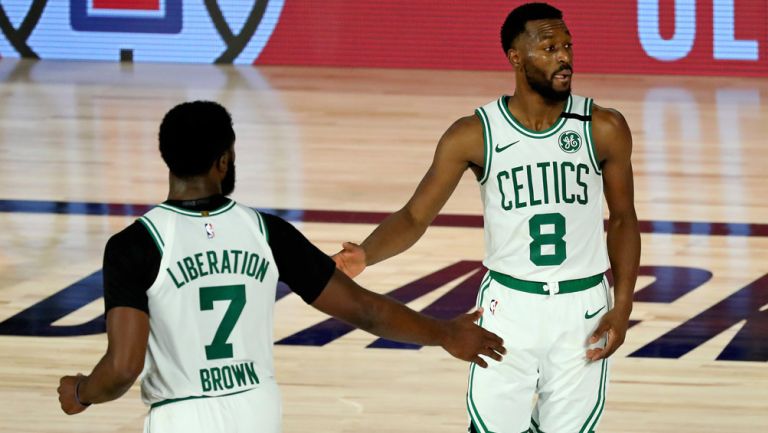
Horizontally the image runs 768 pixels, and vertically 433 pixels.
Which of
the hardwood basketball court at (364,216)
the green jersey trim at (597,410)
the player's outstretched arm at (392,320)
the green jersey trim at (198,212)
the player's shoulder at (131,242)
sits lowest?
the hardwood basketball court at (364,216)

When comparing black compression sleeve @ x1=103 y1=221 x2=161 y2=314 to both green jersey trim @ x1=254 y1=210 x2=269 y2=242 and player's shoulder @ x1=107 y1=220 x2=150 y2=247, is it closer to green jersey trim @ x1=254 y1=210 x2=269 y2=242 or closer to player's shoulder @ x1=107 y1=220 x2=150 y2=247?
player's shoulder @ x1=107 y1=220 x2=150 y2=247

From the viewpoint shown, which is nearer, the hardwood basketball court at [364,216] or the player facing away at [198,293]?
the player facing away at [198,293]

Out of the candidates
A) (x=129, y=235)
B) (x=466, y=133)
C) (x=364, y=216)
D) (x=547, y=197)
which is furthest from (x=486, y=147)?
(x=364, y=216)

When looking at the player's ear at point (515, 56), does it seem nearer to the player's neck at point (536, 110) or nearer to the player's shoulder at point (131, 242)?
the player's neck at point (536, 110)

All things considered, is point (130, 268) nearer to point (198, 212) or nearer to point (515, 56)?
point (198, 212)

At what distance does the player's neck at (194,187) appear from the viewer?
9.19 ft

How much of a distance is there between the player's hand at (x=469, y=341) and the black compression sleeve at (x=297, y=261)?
39cm

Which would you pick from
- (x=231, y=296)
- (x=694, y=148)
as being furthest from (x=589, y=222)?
(x=694, y=148)

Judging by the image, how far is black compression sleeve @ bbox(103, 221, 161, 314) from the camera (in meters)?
2.71

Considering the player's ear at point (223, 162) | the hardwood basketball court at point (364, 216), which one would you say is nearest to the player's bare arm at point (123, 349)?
the player's ear at point (223, 162)

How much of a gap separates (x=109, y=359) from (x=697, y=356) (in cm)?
330

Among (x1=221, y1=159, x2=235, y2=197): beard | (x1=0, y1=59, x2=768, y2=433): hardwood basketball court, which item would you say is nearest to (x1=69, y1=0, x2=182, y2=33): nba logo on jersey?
(x1=0, y1=59, x2=768, y2=433): hardwood basketball court

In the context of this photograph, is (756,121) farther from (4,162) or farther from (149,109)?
(4,162)

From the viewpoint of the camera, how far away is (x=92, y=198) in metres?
8.30
